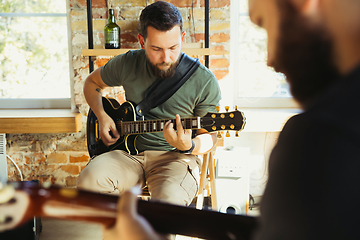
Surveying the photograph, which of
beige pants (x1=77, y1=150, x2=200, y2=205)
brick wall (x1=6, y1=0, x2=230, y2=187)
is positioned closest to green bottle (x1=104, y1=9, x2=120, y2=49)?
brick wall (x1=6, y1=0, x2=230, y2=187)

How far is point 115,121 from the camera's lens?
5.20ft

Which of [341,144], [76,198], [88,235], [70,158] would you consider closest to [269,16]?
[341,144]

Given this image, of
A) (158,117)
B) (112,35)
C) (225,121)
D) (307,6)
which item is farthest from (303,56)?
(112,35)

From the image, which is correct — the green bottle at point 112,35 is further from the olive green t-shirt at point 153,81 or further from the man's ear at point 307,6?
the man's ear at point 307,6

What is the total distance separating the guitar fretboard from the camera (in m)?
1.35

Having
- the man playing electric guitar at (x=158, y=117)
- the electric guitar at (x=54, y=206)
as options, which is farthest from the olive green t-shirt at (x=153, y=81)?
the electric guitar at (x=54, y=206)

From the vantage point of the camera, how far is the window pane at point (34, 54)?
7.59 ft

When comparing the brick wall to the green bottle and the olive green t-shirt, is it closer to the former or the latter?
the green bottle

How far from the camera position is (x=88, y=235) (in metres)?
1.78

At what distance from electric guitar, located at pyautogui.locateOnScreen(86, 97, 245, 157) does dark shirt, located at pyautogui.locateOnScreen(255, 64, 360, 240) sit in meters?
1.03

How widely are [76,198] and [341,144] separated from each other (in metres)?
0.31

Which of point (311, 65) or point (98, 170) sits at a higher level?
point (311, 65)

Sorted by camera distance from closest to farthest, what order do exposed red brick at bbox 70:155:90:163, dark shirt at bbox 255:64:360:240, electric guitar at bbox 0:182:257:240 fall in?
dark shirt at bbox 255:64:360:240, electric guitar at bbox 0:182:257:240, exposed red brick at bbox 70:155:90:163

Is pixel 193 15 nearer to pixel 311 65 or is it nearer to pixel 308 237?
pixel 311 65
